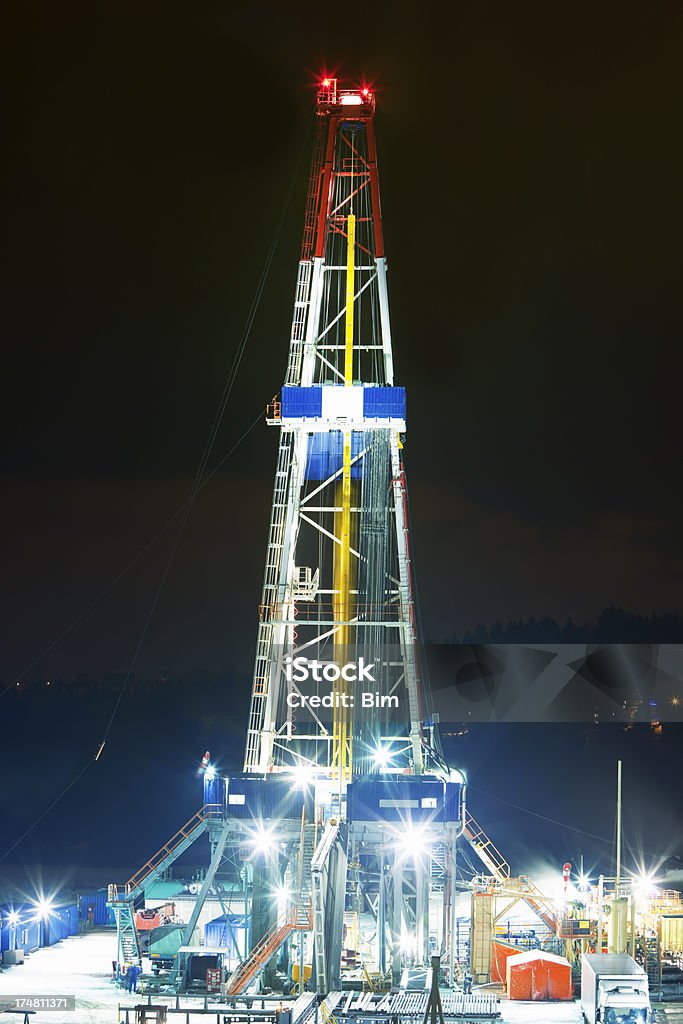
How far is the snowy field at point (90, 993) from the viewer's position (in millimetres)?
22875

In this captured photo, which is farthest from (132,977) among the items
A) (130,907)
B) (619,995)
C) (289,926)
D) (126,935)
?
(619,995)

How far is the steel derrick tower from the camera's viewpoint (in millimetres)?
29438

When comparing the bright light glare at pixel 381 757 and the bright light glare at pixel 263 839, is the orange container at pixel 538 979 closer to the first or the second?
the bright light glare at pixel 381 757

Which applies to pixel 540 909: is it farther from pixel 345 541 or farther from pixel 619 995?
pixel 345 541

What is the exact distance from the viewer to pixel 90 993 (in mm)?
24938

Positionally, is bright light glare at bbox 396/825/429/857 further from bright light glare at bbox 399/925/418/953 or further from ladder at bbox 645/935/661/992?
ladder at bbox 645/935/661/992

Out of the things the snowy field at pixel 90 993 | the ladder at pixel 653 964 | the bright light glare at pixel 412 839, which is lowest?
the snowy field at pixel 90 993

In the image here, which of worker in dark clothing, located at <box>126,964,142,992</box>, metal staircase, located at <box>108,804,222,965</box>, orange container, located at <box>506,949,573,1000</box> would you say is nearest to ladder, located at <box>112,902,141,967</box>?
metal staircase, located at <box>108,804,222,965</box>

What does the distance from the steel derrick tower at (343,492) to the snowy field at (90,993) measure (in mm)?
4737

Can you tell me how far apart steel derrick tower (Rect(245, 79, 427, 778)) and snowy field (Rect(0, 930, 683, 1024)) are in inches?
186

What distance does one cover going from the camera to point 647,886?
108ft

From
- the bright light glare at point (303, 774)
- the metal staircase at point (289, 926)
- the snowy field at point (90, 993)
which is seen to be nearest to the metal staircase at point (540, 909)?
the snowy field at point (90, 993)

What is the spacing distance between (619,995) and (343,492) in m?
11.2

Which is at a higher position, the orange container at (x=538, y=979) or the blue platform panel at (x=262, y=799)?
the blue platform panel at (x=262, y=799)
